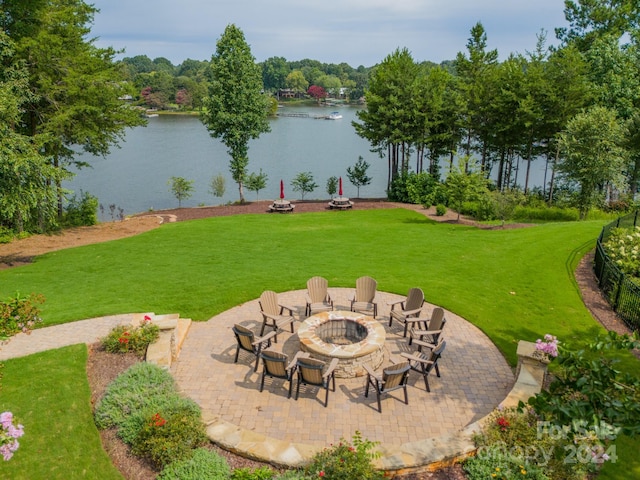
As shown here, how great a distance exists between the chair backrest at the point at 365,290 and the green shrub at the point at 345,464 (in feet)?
18.4

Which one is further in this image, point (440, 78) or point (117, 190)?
point (117, 190)

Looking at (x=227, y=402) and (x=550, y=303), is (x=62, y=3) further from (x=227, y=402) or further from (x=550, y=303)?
(x=550, y=303)

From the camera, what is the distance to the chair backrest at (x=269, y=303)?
11273 mm

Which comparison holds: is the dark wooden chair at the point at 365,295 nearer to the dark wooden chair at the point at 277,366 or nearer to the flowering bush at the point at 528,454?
the dark wooden chair at the point at 277,366

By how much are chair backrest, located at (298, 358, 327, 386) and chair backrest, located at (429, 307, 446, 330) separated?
3.38 metres

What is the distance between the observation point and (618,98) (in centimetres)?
3284

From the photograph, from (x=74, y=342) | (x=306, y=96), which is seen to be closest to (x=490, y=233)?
(x=74, y=342)

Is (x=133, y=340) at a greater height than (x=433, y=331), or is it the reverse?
(x=433, y=331)

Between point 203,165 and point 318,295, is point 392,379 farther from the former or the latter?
point 203,165

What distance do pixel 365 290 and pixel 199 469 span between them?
6686 millimetres

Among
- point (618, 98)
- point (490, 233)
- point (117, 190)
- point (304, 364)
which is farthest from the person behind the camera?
point (117, 190)

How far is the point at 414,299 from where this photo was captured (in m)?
11.6

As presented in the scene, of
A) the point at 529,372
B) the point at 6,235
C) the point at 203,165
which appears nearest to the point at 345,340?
the point at 529,372

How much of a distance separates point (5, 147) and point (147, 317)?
8971mm
